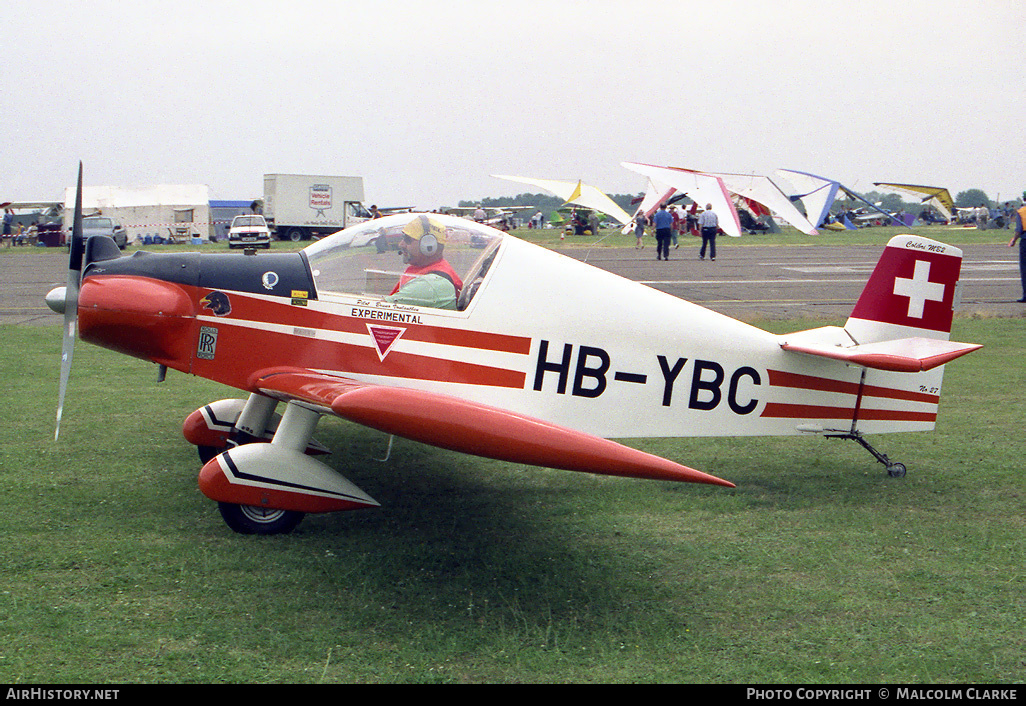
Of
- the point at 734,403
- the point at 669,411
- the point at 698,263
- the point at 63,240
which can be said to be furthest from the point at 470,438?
the point at 63,240

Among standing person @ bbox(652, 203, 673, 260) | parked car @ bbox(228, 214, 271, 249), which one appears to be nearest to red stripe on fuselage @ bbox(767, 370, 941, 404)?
standing person @ bbox(652, 203, 673, 260)

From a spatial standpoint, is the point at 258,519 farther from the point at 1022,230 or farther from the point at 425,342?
the point at 1022,230

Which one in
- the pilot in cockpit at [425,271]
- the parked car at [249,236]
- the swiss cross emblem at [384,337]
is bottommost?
the parked car at [249,236]

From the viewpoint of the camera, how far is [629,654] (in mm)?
4000

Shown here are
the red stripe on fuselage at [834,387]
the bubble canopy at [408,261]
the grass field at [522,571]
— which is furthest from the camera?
the red stripe on fuselage at [834,387]

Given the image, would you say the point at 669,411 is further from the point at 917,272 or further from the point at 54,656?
the point at 54,656

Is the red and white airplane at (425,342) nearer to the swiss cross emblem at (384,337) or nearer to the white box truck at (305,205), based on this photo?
the swiss cross emblem at (384,337)

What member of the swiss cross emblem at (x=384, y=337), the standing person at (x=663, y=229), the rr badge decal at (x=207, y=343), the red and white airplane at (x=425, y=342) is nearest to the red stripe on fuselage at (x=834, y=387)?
the red and white airplane at (x=425, y=342)

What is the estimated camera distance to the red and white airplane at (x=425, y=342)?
5414mm

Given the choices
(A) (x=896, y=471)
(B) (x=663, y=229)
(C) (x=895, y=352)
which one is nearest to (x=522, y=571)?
(C) (x=895, y=352)

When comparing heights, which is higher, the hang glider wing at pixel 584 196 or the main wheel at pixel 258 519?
the hang glider wing at pixel 584 196

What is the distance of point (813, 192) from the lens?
21844 millimetres

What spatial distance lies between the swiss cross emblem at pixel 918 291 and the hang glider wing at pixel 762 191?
7.57 metres
